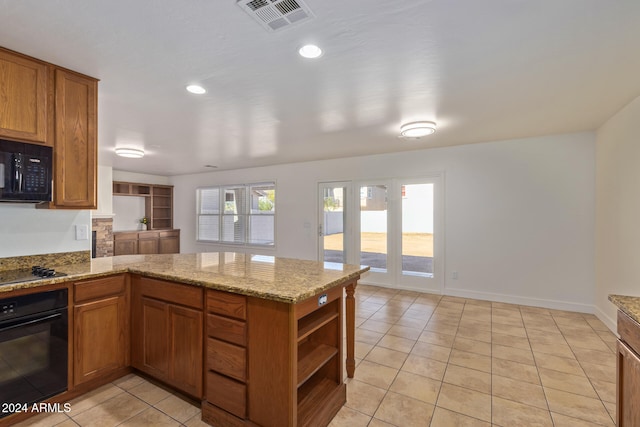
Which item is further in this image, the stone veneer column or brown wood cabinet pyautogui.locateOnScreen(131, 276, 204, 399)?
the stone veneer column

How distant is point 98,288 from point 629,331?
3130mm

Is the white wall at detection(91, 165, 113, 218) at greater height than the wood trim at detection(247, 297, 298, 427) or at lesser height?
greater

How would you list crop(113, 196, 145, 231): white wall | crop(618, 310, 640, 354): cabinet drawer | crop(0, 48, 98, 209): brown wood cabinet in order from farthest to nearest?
1. crop(113, 196, 145, 231): white wall
2. crop(0, 48, 98, 209): brown wood cabinet
3. crop(618, 310, 640, 354): cabinet drawer

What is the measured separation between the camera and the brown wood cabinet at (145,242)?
21.4 feet

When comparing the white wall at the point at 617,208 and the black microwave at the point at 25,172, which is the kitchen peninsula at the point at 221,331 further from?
the white wall at the point at 617,208

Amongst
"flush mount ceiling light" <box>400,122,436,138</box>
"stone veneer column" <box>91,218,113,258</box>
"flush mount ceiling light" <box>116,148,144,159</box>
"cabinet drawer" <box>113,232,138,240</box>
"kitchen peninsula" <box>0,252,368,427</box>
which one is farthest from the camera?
"cabinet drawer" <box>113,232,138,240</box>

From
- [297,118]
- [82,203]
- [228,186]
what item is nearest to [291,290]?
[82,203]

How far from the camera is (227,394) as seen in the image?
1.75 meters

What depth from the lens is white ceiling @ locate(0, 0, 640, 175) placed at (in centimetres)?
157

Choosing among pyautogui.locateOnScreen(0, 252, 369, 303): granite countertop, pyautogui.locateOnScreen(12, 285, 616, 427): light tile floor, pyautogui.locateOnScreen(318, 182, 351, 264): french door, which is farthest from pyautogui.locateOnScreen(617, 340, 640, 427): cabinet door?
pyautogui.locateOnScreen(318, 182, 351, 264): french door

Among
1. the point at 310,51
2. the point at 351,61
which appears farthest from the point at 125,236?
the point at 351,61

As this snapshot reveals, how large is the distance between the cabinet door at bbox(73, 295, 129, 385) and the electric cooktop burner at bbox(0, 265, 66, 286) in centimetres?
29

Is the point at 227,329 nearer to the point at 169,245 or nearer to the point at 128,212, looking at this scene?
the point at 169,245

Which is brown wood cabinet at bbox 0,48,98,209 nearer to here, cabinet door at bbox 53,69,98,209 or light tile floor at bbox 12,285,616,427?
cabinet door at bbox 53,69,98,209
